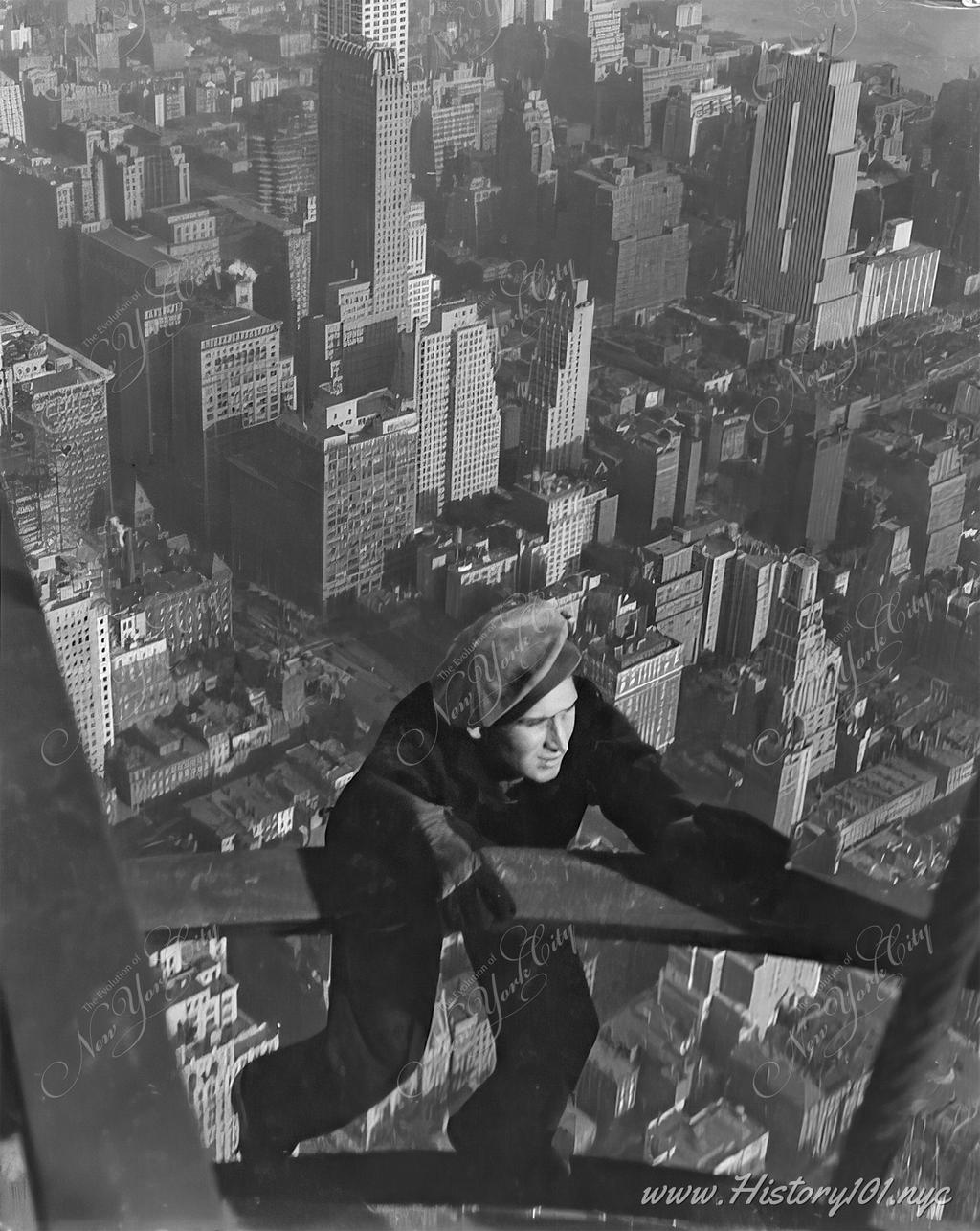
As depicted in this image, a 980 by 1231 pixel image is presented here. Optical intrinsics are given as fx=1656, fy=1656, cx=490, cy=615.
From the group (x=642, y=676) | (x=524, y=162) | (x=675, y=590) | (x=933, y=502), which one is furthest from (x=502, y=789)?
(x=524, y=162)

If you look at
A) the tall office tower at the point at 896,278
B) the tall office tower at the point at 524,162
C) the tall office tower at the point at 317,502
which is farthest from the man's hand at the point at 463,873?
the tall office tower at the point at 896,278

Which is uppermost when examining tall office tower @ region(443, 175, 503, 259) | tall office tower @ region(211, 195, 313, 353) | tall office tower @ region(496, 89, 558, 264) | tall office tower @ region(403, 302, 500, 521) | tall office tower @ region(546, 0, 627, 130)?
tall office tower @ region(546, 0, 627, 130)

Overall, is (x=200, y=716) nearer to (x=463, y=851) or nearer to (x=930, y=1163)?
(x=463, y=851)

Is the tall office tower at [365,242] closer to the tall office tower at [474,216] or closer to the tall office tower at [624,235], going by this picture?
the tall office tower at [474,216]

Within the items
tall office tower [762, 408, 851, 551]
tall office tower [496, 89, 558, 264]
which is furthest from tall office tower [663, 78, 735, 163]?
tall office tower [762, 408, 851, 551]

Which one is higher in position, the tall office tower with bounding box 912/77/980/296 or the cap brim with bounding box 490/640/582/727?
the tall office tower with bounding box 912/77/980/296

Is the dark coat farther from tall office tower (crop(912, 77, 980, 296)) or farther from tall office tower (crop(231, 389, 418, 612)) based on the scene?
tall office tower (crop(912, 77, 980, 296))
